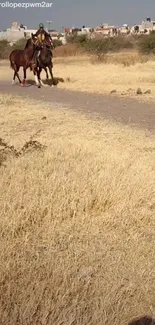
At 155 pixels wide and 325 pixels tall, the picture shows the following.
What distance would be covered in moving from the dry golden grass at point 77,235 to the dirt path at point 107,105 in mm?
4027

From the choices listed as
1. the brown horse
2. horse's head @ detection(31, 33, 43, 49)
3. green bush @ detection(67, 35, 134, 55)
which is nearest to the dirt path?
the brown horse

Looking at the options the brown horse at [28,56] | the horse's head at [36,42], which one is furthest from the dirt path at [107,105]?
the horse's head at [36,42]

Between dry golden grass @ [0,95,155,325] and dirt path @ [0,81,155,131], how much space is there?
4.03 meters

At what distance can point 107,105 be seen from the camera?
1427 cm

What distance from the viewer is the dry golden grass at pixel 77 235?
117 inches

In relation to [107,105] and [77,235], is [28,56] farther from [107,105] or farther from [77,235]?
[77,235]

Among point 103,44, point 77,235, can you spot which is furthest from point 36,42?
point 103,44

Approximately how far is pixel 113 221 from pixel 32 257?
3.60 feet

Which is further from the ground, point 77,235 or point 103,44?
point 77,235

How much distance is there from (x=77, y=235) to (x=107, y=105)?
10.5 meters

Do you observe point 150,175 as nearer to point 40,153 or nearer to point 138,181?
point 138,181

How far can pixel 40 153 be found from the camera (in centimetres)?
659

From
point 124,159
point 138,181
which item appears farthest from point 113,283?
point 124,159

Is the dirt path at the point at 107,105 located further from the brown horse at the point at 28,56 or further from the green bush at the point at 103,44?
the green bush at the point at 103,44
